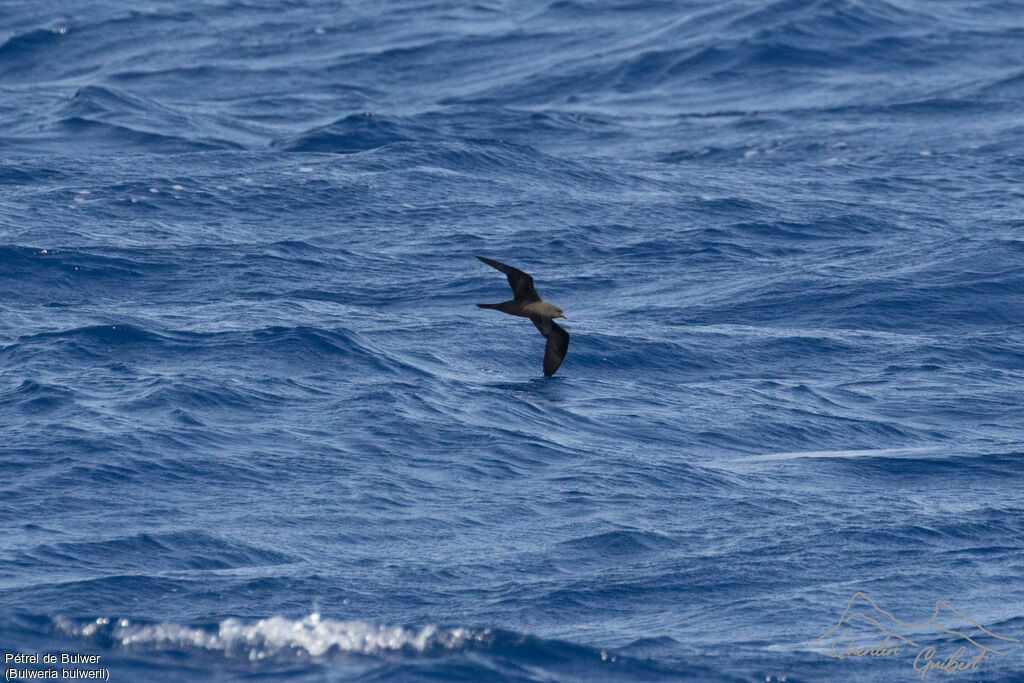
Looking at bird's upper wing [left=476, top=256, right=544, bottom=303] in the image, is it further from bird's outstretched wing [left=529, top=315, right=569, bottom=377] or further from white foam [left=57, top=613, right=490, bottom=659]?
white foam [left=57, top=613, right=490, bottom=659]

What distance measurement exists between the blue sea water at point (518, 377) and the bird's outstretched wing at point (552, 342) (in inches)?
15.3

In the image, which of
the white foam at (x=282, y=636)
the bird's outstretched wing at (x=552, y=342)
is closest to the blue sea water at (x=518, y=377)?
the white foam at (x=282, y=636)

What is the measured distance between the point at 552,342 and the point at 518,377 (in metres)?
0.99

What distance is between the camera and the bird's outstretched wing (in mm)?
13820

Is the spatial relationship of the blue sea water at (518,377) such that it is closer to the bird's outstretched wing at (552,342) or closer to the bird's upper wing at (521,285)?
the bird's outstretched wing at (552,342)

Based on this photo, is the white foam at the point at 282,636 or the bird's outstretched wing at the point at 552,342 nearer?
the white foam at the point at 282,636

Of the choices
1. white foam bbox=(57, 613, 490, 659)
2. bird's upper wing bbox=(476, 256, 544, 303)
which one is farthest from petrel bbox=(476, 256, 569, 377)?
white foam bbox=(57, 613, 490, 659)

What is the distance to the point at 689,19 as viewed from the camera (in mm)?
34125

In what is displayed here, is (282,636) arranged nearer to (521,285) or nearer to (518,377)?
(521,285)

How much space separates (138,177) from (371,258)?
509 cm

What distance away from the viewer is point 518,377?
15.0 metres

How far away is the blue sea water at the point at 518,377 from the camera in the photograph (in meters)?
10.0

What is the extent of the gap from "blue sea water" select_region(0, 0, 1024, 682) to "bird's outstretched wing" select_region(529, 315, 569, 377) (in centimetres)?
39

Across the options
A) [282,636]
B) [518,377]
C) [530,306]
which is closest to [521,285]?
[530,306]
